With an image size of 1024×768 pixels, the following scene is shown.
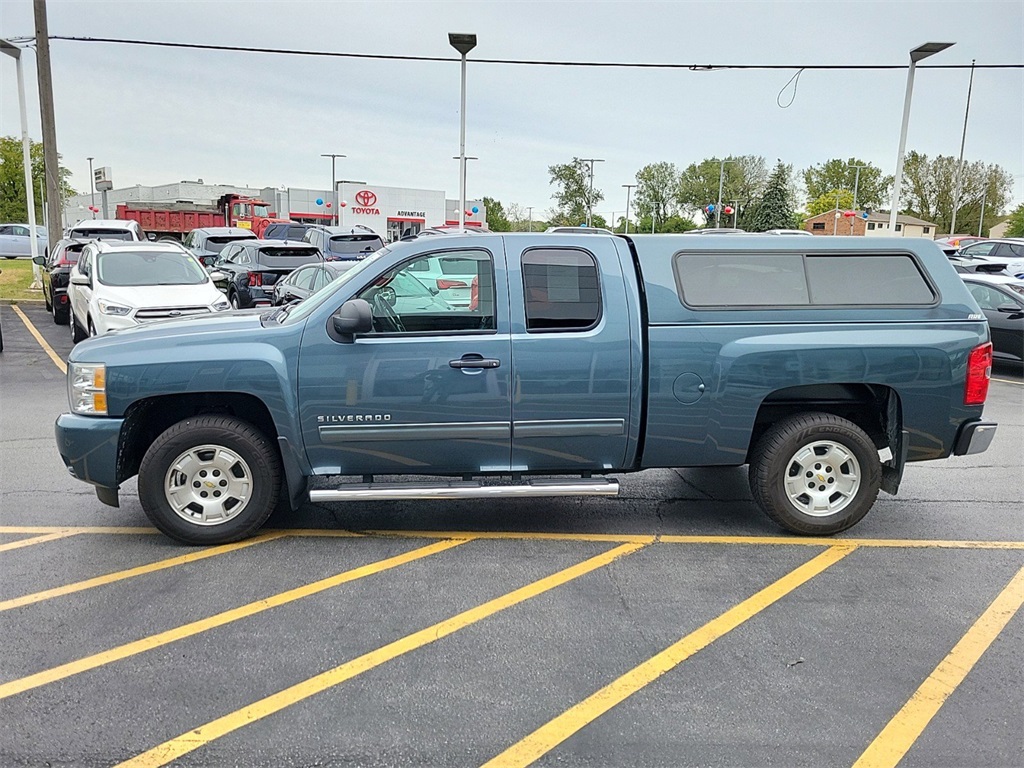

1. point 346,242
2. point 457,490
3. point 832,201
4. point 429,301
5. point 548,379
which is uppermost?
point 832,201

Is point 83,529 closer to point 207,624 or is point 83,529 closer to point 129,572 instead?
point 129,572

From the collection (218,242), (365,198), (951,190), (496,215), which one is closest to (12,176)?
(365,198)

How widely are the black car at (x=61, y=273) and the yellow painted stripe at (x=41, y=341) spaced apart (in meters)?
0.57

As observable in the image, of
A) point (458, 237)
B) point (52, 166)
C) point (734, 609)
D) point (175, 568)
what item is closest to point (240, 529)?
point (175, 568)

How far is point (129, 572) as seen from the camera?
4523 mm

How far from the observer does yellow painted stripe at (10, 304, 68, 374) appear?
11.4m

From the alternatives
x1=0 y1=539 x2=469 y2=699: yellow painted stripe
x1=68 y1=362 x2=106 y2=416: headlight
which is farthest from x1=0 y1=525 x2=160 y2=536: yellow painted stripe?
x1=0 y1=539 x2=469 y2=699: yellow painted stripe

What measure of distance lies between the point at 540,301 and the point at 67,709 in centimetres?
→ 315

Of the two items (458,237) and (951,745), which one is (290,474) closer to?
(458,237)

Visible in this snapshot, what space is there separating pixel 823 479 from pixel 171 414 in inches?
165

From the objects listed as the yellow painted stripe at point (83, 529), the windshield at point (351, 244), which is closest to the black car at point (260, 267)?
the windshield at point (351, 244)

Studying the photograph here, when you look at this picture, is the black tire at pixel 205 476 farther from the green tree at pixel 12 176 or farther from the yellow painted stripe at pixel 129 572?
the green tree at pixel 12 176

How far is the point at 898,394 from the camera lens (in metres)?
5.04

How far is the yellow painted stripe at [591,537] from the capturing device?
5.14 metres
